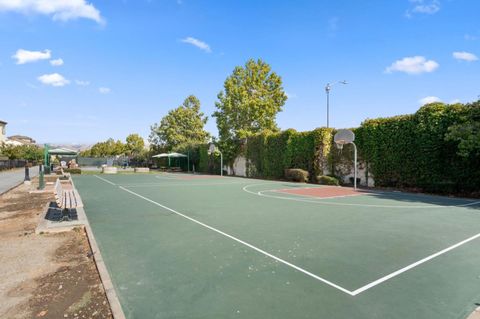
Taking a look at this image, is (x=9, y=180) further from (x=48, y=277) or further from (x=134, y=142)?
(x=134, y=142)

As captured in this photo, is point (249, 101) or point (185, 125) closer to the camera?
point (249, 101)

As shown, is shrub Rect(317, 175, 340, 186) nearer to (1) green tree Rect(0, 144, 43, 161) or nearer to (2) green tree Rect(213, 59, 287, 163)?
(2) green tree Rect(213, 59, 287, 163)

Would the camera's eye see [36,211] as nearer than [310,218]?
No

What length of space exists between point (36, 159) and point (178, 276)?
7596 centimetres

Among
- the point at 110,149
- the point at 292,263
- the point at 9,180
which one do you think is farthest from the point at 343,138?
the point at 110,149

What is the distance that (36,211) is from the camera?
9570mm

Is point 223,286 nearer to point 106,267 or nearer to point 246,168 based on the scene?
point 106,267

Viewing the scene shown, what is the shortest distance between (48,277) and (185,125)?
153ft

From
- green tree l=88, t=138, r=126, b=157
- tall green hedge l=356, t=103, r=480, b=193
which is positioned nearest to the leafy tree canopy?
green tree l=88, t=138, r=126, b=157

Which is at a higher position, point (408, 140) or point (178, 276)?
point (408, 140)

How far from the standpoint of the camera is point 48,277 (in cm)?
437

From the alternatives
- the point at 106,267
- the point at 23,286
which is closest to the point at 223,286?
the point at 106,267

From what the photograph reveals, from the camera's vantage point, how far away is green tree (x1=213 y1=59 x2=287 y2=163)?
36.5 m

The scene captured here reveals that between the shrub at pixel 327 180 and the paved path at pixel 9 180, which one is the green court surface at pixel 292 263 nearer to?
the shrub at pixel 327 180
